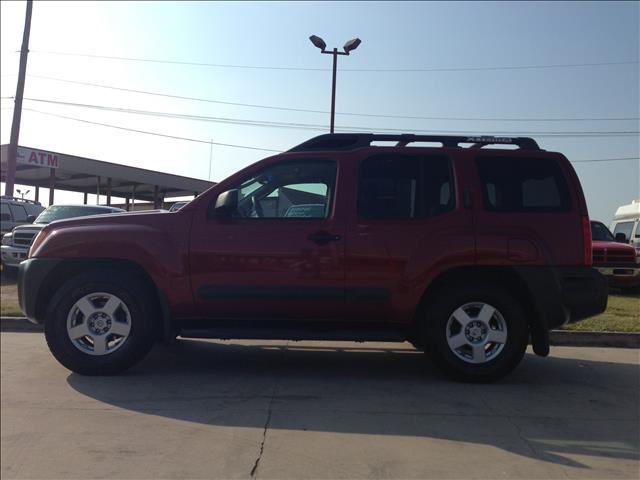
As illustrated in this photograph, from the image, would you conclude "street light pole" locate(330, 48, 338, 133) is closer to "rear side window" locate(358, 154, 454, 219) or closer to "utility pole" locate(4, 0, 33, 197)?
"utility pole" locate(4, 0, 33, 197)

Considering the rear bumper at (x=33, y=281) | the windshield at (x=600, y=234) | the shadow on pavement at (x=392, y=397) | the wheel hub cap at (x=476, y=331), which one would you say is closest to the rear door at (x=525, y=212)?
the wheel hub cap at (x=476, y=331)

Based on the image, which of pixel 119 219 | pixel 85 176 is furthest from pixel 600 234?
pixel 85 176

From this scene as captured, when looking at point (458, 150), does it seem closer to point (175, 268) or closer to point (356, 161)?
point (356, 161)

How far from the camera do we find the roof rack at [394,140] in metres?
5.71

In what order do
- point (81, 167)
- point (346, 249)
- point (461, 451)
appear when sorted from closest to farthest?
point (461, 451) → point (346, 249) → point (81, 167)

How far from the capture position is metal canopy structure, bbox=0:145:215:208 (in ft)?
77.6

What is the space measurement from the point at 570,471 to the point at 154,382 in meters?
3.61

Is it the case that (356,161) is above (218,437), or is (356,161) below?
above

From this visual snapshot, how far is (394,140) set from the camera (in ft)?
18.9

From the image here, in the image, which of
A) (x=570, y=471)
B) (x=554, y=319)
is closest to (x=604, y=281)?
(x=554, y=319)

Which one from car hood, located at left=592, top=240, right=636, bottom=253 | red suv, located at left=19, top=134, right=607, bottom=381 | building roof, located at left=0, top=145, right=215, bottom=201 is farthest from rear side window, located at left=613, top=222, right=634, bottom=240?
building roof, located at left=0, top=145, right=215, bottom=201

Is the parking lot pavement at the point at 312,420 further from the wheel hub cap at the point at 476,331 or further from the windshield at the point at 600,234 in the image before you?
the windshield at the point at 600,234

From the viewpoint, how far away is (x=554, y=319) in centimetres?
545

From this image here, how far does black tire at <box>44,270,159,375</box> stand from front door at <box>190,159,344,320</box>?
1.78 ft
